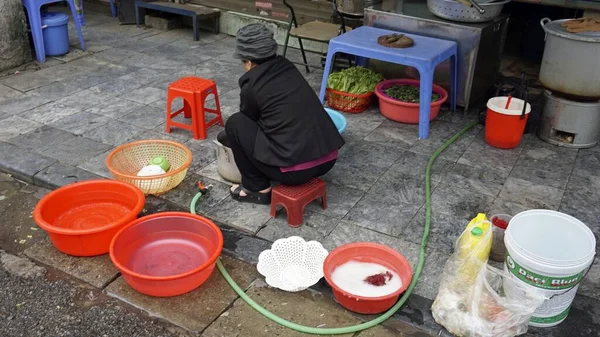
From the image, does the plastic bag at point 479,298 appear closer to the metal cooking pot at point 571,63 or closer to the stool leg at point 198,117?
the metal cooking pot at point 571,63

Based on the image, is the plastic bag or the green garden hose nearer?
the plastic bag

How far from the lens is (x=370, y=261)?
333 centimetres

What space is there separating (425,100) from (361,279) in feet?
7.62

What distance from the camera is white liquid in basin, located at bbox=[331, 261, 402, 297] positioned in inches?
123

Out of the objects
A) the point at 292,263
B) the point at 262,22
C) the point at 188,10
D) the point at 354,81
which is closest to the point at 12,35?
the point at 188,10

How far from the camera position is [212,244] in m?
3.46

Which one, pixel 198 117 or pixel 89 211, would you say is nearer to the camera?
pixel 89 211

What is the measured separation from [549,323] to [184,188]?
8.90ft

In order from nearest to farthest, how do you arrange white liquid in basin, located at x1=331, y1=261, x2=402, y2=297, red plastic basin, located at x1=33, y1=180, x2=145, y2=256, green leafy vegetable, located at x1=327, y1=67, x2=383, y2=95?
white liquid in basin, located at x1=331, y1=261, x2=402, y2=297
red plastic basin, located at x1=33, y1=180, x2=145, y2=256
green leafy vegetable, located at x1=327, y1=67, x2=383, y2=95

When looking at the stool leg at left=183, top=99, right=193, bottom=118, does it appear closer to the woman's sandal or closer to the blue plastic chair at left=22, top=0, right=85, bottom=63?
the woman's sandal

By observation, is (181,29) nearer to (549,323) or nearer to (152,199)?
(152,199)

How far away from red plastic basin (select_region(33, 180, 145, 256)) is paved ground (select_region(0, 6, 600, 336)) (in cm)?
15

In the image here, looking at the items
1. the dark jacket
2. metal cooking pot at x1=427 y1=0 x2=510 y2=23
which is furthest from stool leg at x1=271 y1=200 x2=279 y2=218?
metal cooking pot at x1=427 y1=0 x2=510 y2=23

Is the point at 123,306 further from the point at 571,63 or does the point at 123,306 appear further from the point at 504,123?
the point at 571,63
